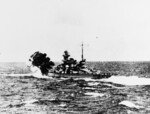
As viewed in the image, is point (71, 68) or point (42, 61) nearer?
point (71, 68)

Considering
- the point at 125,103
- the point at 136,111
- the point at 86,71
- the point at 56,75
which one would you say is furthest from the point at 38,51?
the point at 136,111

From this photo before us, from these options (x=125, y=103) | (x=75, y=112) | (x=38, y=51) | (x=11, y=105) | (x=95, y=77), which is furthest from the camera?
(x=38, y=51)

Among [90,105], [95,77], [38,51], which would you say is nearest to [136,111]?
[90,105]

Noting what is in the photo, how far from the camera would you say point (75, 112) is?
31547 millimetres

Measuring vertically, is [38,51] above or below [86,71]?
above

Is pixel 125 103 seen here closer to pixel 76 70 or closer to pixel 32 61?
pixel 76 70

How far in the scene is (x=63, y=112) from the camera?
31719 mm

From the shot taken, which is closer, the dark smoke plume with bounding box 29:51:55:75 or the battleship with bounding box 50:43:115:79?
the battleship with bounding box 50:43:115:79

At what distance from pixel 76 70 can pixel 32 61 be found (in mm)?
15090

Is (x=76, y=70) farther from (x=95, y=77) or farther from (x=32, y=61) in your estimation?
(x=32, y=61)

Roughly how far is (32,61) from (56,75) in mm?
9419

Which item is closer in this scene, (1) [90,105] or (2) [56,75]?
(1) [90,105]

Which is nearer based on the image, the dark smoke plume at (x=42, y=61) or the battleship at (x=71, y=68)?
the battleship at (x=71, y=68)

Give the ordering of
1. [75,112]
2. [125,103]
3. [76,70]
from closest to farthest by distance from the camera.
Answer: [75,112] < [125,103] < [76,70]
